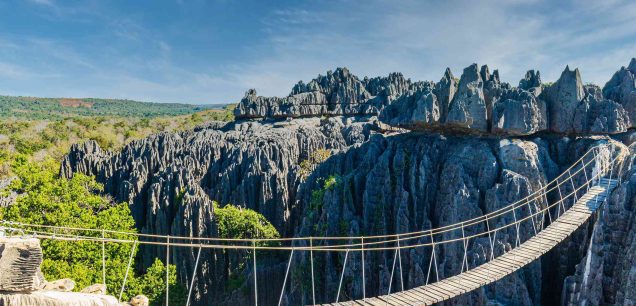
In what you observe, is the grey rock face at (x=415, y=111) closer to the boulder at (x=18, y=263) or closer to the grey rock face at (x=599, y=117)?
the grey rock face at (x=599, y=117)

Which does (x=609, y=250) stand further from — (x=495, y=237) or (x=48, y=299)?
(x=48, y=299)

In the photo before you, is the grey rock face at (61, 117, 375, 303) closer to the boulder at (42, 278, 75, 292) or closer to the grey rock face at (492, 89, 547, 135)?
the grey rock face at (492, 89, 547, 135)

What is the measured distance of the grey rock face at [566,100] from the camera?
24984 mm

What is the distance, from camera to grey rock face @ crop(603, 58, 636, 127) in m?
25.0

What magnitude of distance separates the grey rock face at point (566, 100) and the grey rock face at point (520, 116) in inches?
28.5

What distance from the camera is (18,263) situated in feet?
25.8

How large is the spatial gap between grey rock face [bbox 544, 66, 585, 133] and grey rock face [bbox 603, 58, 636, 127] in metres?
2.28

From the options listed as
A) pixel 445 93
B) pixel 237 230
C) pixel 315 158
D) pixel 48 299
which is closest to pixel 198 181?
pixel 237 230

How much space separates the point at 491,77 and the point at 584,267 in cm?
1887

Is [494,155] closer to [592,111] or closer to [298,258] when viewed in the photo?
[592,111]

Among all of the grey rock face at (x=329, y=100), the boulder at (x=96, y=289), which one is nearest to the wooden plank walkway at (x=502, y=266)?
the boulder at (x=96, y=289)

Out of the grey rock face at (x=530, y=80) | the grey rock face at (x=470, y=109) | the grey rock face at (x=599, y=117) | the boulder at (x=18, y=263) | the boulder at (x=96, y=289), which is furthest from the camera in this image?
the grey rock face at (x=530, y=80)

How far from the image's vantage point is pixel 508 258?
16.2 m

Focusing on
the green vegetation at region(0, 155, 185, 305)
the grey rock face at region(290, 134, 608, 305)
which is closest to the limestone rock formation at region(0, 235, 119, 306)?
the green vegetation at region(0, 155, 185, 305)
